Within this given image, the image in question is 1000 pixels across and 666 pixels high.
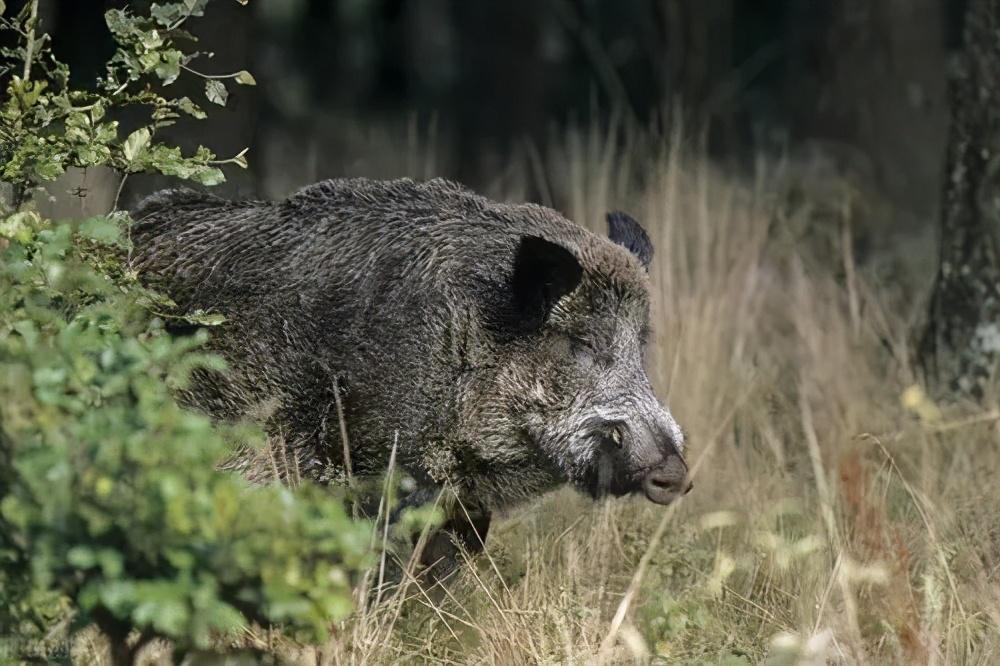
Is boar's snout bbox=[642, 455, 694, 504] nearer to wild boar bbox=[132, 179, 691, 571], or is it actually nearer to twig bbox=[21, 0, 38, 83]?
wild boar bbox=[132, 179, 691, 571]

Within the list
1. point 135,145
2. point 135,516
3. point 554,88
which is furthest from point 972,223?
point 554,88

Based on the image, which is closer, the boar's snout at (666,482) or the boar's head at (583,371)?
the boar's snout at (666,482)

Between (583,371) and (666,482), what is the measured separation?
0.53m

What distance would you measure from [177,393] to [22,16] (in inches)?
50.7

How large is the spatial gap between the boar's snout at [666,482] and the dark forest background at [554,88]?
80.8 inches

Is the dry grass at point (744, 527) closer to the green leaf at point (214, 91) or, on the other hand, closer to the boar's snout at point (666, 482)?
the boar's snout at point (666, 482)

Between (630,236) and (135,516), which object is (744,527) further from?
(135,516)

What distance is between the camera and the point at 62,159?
472 cm

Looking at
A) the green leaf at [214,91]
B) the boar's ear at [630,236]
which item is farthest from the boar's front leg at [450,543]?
the green leaf at [214,91]

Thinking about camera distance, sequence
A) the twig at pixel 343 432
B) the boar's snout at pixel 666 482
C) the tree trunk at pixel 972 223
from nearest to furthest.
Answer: the twig at pixel 343 432
the boar's snout at pixel 666 482
the tree trunk at pixel 972 223

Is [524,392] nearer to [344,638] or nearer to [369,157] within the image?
[344,638]

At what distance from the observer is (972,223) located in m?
7.64

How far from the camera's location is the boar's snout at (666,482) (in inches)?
201

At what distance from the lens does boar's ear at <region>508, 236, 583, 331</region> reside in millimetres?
5324
